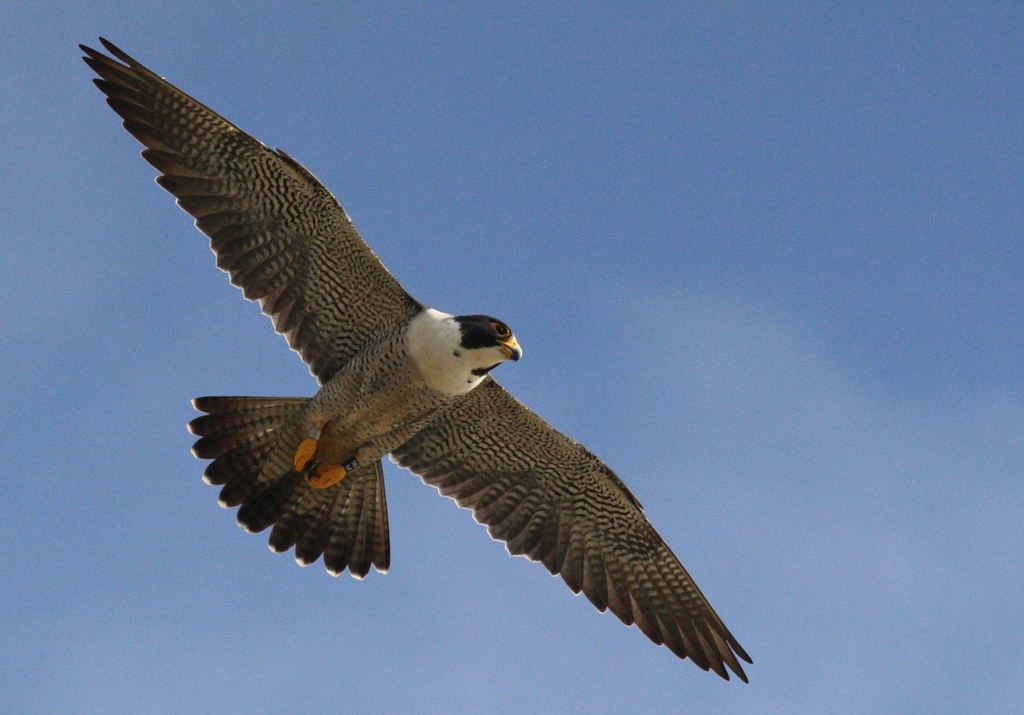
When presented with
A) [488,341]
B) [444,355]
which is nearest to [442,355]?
[444,355]

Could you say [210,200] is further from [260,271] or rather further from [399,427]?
[399,427]

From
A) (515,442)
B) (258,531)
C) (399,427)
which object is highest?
(515,442)

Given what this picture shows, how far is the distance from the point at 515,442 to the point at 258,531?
2.71m

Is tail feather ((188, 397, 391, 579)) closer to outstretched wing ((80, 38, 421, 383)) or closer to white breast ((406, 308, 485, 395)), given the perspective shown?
outstretched wing ((80, 38, 421, 383))

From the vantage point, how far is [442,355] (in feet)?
41.1

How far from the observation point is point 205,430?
13.0 meters

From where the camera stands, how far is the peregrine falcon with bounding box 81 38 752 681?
41.4ft

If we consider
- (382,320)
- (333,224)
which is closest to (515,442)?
(382,320)

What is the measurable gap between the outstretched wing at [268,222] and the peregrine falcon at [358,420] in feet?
0.04

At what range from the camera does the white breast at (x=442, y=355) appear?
12.5 metres

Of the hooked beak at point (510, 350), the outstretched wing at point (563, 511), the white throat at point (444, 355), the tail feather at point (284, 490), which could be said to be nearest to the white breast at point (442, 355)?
the white throat at point (444, 355)

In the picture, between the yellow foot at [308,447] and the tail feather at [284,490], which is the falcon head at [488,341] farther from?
the tail feather at [284,490]

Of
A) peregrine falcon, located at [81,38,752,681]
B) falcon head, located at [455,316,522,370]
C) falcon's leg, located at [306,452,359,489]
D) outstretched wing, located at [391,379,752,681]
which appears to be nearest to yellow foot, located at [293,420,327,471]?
peregrine falcon, located at [81,38,752,681]

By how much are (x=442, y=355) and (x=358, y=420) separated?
1058 millimetres
